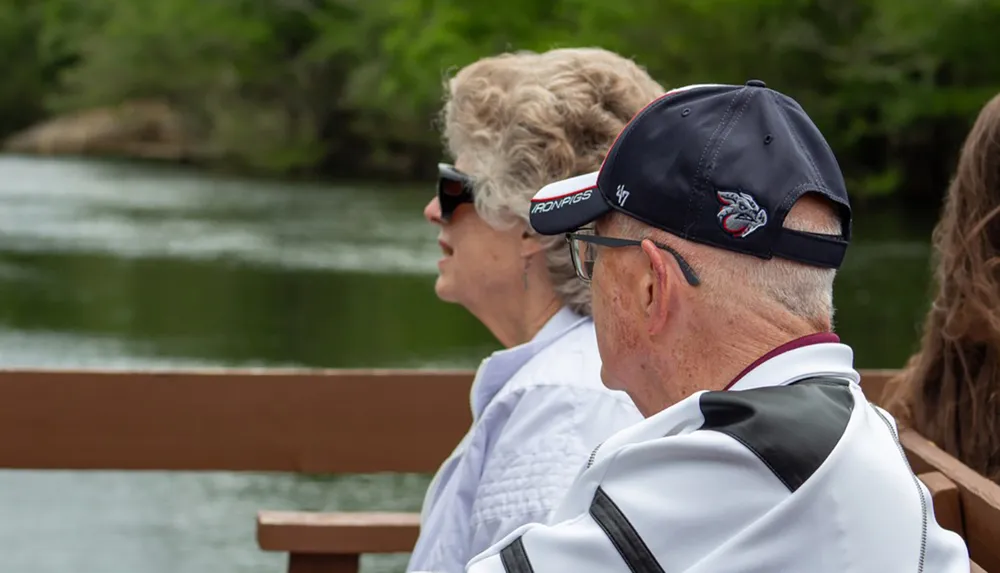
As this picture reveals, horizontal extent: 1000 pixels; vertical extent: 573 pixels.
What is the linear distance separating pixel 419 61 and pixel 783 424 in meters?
29.7

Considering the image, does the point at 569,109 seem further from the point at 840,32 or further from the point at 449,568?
the point at 840,32

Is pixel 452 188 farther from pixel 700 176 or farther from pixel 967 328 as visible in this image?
pixel 700 176

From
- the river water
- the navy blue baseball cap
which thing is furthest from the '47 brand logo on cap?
the river water

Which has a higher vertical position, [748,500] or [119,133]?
[748,500]

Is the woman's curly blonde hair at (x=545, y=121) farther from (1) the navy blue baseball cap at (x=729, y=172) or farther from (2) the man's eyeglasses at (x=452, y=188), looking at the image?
(1) the navy blue baseball cap at (x=729, y=172)

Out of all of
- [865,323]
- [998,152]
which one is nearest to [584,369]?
[998,152]

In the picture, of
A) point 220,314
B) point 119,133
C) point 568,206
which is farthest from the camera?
point 119,133

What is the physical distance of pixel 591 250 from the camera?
1496 millimetres

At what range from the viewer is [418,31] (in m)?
33.5

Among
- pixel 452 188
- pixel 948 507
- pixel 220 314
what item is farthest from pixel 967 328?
pixel 220 314

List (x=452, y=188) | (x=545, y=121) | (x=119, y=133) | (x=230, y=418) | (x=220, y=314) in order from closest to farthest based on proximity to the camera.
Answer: (x=545, y=121) → (x=452, y=188) → (x=230, y=418) → (x=220, y=314) → (x=119, y=133)

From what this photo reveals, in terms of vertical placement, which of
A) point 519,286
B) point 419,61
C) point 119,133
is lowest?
point 119,133

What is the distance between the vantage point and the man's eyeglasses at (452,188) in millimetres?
2355

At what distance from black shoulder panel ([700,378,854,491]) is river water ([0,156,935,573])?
346 cm
